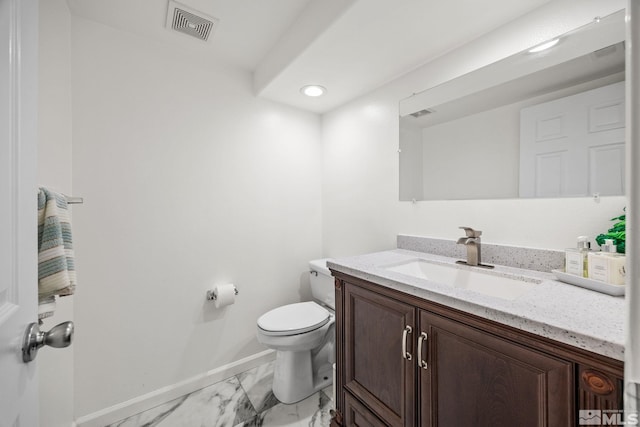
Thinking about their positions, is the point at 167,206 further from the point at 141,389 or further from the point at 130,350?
the point at 141,389

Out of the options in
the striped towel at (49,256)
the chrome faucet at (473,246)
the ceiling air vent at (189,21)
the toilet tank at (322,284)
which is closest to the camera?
→ the striped towel at (49,256)

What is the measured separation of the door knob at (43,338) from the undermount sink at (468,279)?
1095mm

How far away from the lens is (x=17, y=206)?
0.49 metres

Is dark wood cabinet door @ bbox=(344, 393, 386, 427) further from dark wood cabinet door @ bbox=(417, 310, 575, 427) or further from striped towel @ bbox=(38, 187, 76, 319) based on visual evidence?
striped towel @ bbox=(38, 187, 76, 319)

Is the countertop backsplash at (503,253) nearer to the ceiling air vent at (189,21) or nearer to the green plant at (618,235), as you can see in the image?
the green plant at (618,235)

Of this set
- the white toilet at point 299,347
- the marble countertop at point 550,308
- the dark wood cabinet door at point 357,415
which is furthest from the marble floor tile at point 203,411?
the marble countertop at point 550,308

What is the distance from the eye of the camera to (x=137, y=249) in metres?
1.55

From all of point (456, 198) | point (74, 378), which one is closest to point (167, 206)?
point (74, 378)

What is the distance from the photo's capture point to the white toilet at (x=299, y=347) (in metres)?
1.55

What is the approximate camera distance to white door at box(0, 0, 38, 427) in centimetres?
44

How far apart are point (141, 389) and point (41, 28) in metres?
1.90

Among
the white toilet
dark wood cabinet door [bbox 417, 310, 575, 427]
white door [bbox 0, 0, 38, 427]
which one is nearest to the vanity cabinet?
dark wood cabinet door [bbox 417, 310, 575, 427]

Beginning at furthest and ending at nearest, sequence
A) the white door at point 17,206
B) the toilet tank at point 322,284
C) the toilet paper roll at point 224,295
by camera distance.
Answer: the toilet tank at point 322,284
the toilet paper roll at point 224,295
the white door at point 17,206

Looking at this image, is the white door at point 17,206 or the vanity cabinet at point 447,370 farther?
the vanity cabinet at point 447,370
